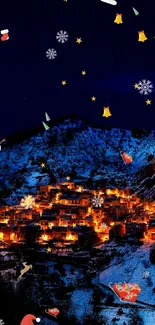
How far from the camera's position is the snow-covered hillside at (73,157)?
2842 centimetres

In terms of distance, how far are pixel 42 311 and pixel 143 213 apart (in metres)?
7.17

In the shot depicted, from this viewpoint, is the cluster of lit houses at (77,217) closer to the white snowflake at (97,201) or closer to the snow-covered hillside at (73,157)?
the white snowflake at (97,201)

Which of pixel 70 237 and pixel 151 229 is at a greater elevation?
pixel 151 229

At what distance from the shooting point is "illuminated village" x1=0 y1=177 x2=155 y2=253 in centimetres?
1424

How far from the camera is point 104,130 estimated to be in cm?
3756

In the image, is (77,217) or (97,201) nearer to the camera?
(77,217)

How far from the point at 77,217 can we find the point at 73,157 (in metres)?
15.9

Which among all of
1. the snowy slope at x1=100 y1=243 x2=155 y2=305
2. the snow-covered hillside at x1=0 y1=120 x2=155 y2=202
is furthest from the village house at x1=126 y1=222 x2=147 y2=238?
the snow-covered hillside at x1=0 y1=120 x2=155 y2=202

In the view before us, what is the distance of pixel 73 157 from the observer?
107 feet

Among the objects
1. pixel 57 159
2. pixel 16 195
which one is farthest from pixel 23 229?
pixel 57 159

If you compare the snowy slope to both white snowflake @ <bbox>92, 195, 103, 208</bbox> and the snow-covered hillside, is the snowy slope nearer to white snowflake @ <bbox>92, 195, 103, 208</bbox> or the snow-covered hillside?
white snowflake @ <bbox>92, 195, 103, 208</bbox>

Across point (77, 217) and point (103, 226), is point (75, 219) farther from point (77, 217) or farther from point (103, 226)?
point (103, 226)

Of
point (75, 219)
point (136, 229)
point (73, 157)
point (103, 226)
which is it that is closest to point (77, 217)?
point (75, 219)

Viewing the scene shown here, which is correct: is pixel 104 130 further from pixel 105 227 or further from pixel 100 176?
pixel 105 227
